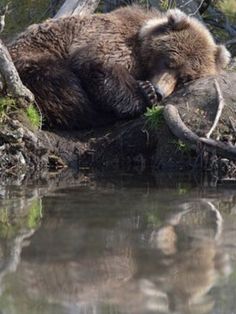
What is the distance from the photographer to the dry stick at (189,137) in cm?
740

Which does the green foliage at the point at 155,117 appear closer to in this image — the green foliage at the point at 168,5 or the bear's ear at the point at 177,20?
the bear's ear at the point at 177,20

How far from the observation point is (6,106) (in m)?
7.90

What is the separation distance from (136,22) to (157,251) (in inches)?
190

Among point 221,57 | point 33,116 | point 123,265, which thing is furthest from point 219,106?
point 123,265

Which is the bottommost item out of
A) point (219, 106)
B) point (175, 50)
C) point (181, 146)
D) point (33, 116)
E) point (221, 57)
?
point (181, 146)

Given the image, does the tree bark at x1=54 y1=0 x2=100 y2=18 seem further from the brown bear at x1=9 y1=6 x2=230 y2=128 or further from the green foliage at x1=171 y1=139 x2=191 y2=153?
the green foliage at x1=171 y1=139 x2=191 y2=153

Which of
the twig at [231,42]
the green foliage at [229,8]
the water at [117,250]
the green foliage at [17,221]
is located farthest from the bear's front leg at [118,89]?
the green foliage at [229,8]

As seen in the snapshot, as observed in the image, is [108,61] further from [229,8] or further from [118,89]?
[229,8]

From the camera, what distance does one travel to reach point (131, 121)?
8.32 m

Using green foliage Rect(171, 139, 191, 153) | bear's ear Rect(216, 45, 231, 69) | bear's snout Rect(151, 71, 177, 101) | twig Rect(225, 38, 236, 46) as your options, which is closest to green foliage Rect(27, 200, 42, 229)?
green foliage Rect(171, 139, 191, 153)

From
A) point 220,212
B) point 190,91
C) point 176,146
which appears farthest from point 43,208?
point 190,91

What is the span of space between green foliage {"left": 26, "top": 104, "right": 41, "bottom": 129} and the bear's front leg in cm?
63

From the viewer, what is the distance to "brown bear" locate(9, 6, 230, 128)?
325 inches

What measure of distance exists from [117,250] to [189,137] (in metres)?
3.31
